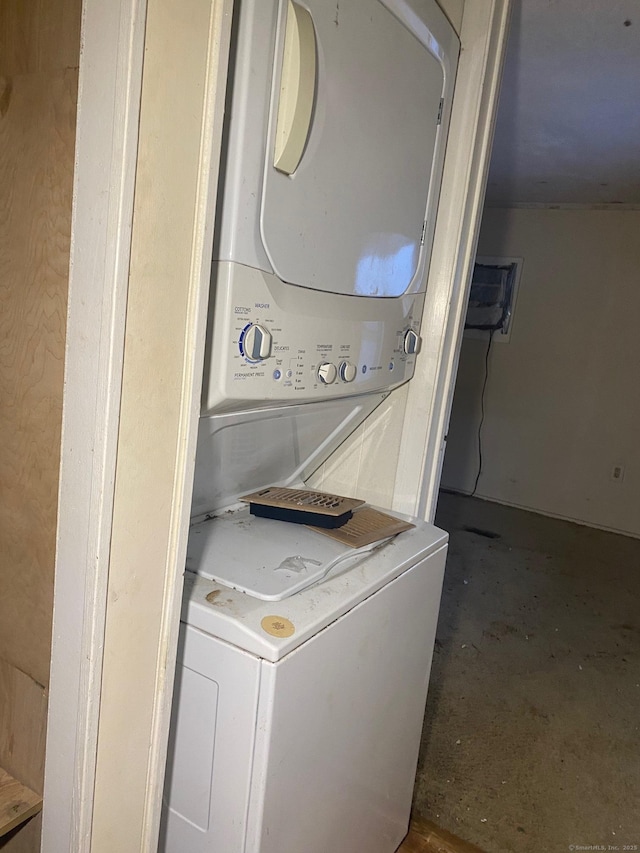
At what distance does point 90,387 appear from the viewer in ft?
2.32

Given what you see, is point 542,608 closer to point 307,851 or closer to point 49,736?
point 307,851

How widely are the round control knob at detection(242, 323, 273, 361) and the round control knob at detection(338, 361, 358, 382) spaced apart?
23 centimetres

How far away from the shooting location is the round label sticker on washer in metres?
0.92

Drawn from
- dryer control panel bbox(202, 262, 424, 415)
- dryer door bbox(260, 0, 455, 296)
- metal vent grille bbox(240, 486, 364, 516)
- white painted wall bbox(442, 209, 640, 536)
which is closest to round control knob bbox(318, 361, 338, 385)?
dryer control panel bbox(202, 262, 424, 415)

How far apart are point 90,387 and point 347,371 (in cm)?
57

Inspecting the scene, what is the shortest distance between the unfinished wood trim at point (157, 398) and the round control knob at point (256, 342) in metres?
0.15

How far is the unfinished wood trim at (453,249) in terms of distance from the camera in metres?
1.36

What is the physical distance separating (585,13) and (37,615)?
6.38 feet

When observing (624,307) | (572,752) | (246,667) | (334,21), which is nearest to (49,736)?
(246,667)

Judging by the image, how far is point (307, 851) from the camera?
111 centimetres

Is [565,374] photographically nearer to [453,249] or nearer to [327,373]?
[453,249]

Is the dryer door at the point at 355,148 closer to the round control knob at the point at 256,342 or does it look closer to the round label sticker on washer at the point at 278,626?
the round control knob at the point at 256,342

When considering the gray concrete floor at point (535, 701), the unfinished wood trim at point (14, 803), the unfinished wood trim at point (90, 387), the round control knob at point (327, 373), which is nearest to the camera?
the unfinished wood trim at point (90, 387)

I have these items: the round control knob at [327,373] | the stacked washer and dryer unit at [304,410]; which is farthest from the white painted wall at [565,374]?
the round control knob at [327,373]
